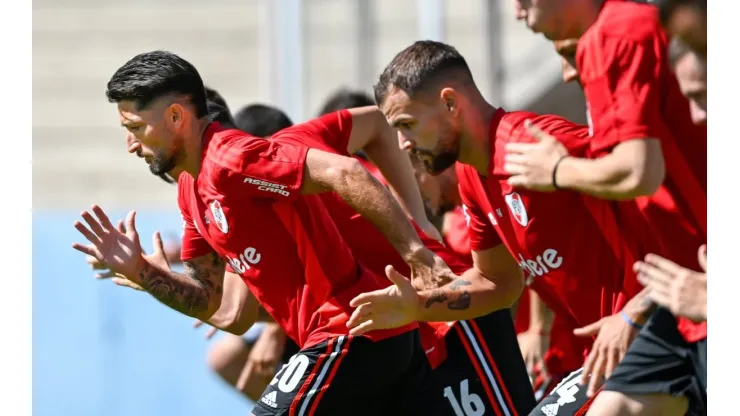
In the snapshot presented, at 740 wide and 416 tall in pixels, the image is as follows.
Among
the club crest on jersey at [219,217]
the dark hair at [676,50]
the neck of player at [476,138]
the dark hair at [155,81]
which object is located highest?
the dark hair at [676,50]

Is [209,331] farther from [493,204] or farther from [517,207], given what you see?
[517,207]

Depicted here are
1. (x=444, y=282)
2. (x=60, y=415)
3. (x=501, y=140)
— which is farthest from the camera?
(x=60, y=415)

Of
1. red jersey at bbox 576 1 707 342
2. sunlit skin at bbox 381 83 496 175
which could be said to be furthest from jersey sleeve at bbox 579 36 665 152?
sunlit skin at bbox 381 83 496 175

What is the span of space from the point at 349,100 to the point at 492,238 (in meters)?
2.11

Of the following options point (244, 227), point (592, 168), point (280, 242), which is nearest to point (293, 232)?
point (280, 242)

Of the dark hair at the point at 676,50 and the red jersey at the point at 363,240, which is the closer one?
the dark hair at the point at 676,50

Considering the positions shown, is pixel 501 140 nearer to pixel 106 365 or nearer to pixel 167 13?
pixel 106 365

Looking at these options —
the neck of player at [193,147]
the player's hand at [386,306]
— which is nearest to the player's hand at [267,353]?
the neck of player at [193,147]

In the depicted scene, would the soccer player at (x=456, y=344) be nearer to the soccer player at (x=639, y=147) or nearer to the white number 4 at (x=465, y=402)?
the white number 4 at (x=465, y=402)

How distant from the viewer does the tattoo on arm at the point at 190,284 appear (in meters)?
5.77

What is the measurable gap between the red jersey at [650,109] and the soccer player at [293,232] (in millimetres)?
1039
